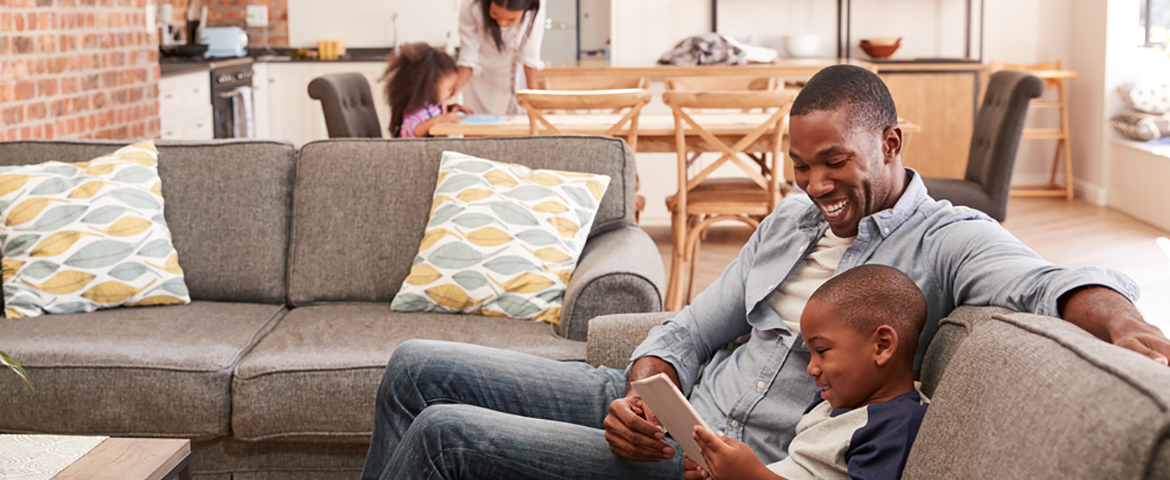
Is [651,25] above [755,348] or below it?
above

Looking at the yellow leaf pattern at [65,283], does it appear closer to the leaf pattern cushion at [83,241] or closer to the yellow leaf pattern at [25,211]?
the leaf pattern cushion at [83,241]

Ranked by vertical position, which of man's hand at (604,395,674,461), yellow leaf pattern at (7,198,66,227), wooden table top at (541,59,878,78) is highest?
wooden table top at (541,59,878,78)

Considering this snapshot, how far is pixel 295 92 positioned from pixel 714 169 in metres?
3.85

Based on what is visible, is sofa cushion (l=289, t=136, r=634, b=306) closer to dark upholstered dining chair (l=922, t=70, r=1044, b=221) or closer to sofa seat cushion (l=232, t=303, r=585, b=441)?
sofa seat cushion (l=232, t=303, r=585, b=441)

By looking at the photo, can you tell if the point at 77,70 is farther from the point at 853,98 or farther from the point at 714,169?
the point at 853,98

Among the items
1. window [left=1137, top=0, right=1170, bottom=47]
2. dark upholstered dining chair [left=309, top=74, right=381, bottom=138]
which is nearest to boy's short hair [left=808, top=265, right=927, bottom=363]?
dark upholstered dining chair [left=309, top=74, right=381, bottom=138]

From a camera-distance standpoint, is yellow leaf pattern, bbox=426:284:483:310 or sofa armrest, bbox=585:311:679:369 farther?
yellow leaf pattern, bbox=426:284:483:310

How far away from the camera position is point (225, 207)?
2430mm

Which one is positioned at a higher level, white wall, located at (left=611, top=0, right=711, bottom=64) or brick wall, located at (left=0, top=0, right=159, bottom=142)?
white wall, located at (left=611, top=0, right=711, bottom=64)

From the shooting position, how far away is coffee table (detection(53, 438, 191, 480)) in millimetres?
1367

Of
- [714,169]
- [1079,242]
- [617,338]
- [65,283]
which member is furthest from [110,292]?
[1079,242]

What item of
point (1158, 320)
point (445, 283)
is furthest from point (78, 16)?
point (1158, 320)

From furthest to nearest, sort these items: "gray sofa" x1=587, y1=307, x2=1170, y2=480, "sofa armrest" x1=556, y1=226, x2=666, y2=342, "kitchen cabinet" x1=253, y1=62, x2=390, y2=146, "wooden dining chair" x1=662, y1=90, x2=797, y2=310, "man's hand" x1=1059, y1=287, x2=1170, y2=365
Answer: "kitchen cabinet" x1=253, y1=62, x2=390, y2=146
"wooden dining chair" x1=662, y1=90, x2=797, y2=310
"sofa armrest" x1=556, y1=226, x2=666, y2=342
"man's hand" x1=1059, y1=287, x2=1170, y2=365
"gray sofa" x1=587, y1=307, x2=1170, y2=480

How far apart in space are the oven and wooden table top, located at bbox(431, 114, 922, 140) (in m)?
2.30
